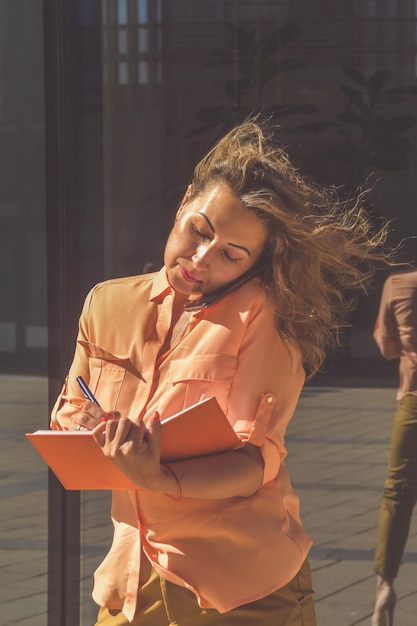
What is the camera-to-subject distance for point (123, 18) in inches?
157

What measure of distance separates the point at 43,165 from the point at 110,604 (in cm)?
212

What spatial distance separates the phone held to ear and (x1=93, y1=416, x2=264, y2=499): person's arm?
0.97ft

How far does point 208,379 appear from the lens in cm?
216

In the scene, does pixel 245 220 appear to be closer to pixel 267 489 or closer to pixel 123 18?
pixel 267 489

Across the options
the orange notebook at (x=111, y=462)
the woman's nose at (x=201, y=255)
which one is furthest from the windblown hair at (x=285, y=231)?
the orange notebook at (x=111, y=462)

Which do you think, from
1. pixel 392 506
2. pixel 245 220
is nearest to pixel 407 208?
pixel 392 506

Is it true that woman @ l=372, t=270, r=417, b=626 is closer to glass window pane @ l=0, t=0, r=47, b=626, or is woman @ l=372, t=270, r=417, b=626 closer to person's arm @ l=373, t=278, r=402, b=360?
person's arm @ l=373, t=278, r=402, b=360

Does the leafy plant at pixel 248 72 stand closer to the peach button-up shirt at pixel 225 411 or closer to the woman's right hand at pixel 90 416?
the peach button-up shirt at pixel 225 411

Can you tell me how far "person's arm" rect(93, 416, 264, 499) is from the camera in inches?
77.4

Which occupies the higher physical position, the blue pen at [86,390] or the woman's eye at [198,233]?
the woman's eye at [198,233]

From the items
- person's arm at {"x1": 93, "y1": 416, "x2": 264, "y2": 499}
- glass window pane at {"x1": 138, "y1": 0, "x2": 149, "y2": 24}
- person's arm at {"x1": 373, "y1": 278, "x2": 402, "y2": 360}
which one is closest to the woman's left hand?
person's arm at {"x1": 93, "y1": 416, "x2": 264, "y2": 499}

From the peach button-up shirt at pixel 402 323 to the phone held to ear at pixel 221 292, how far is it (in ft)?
5.10

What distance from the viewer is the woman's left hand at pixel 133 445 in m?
1.96

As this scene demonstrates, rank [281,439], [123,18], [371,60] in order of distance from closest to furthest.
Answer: [281,439], [371,60], [123,18]
